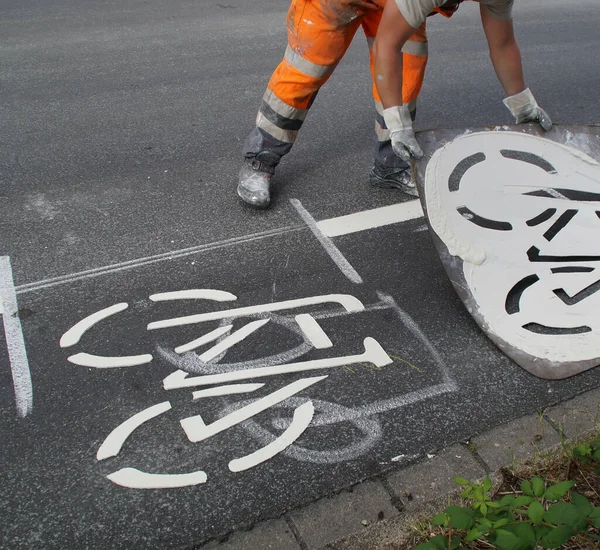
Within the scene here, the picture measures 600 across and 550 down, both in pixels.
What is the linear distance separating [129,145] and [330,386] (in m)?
2.60

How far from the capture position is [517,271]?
3.11 meters

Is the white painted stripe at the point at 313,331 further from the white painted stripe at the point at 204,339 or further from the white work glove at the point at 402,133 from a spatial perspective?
the white work glove at the point at 402,133

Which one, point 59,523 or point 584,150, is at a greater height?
point 584,150

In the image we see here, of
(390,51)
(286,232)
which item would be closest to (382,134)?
(286,232)

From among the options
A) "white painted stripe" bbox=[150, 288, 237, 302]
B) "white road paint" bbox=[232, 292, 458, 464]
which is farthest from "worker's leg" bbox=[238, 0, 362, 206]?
"white road paint" bbox=[232, 292, 458, 464]

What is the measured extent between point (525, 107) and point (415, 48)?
2.39ft

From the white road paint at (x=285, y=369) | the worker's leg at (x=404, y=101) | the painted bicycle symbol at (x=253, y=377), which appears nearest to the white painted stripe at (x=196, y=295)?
the painted bicycle symbol at (x=253, y=377)

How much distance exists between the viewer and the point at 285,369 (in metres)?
2.77

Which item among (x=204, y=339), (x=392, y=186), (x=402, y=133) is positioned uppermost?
(x=402, y=133)

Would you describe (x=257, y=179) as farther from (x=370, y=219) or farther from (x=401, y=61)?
(x=401, y=61)

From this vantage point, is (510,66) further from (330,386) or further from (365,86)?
(365,86)

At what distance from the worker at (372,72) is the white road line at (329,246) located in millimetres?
207

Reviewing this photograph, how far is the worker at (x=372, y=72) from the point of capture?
2.96 metres

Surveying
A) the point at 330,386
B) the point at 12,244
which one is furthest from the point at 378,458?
the point at 12,244
